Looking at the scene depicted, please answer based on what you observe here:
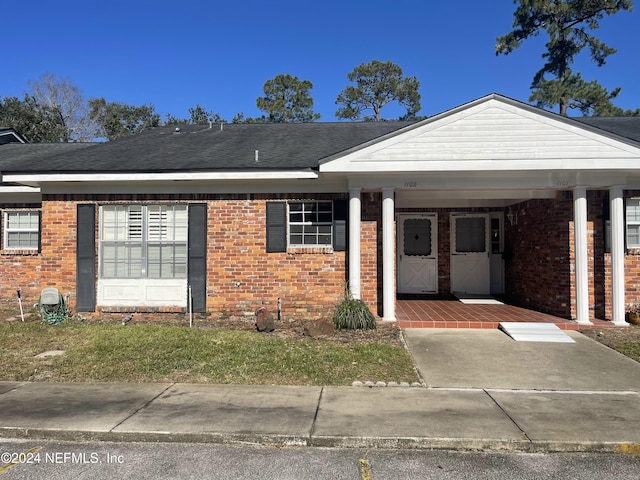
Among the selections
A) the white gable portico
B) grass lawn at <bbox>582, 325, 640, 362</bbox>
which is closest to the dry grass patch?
the white gable portico

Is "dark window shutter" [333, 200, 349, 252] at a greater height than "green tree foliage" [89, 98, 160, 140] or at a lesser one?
lesser

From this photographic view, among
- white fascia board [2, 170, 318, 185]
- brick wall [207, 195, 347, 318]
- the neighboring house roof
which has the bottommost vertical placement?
brick wall [207, 195, 347, 318]

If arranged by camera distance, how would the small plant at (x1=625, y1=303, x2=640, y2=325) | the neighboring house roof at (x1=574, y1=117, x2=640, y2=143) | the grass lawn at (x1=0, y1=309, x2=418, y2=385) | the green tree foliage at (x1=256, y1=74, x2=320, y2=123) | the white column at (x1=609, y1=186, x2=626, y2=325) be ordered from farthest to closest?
the green tree foliage at (x1=256, y1=74, x2=320, y2=123) → the neighboring house roof at (x1=574, y1=117, x2=640, y2=143) → the small plant at (x1=625, y1=303, x2=640, y2=325) → the white column at (x1=609, y1=186, x2=626, y2=325) → the grass lawn at (x1=0, y1=309, x2=418, y2=385)

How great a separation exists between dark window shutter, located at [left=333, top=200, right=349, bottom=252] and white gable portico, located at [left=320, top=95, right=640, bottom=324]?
1.24ft

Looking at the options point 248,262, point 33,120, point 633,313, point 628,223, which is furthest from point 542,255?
point 33,120

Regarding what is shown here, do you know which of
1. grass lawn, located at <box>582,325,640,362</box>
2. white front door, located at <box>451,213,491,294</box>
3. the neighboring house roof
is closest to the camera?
grass lawn, located at <box>582,325,640,362</box>

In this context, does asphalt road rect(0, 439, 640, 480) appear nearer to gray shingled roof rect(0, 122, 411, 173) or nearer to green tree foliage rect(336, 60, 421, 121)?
gray shingled roof rect(0, 122, 411, 173)

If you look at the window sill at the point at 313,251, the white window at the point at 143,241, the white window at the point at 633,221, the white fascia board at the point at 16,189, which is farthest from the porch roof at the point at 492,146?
the white fascia board at the point at 16,189

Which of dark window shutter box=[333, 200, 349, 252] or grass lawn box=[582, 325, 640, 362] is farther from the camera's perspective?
dark window shutter box=[333, 200, 349, 252]

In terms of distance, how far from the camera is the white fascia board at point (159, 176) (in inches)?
314

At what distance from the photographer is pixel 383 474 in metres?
3.15

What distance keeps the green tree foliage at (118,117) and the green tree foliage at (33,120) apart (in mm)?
3261

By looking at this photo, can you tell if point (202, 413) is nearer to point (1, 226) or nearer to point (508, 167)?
point (508, 167)

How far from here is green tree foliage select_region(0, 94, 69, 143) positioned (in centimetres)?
3039
